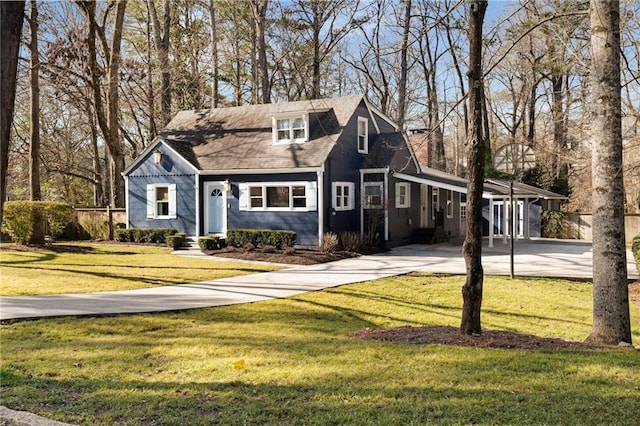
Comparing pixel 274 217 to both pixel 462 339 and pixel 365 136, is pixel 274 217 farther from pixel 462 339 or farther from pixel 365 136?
pixel 462 339

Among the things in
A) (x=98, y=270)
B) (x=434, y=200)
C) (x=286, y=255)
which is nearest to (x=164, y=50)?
(x=434, y=200)

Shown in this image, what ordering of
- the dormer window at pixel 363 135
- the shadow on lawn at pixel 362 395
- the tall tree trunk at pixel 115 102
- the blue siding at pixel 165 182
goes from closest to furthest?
the shadow on lawn at pixel 362 395 < the dormer window at pixel 363 135 < the blue siding at pixel 165 182 < the tall tree trunk at pixel 115 102

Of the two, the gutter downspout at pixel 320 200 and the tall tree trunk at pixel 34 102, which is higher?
the tall tree trunk at pixel 34 102

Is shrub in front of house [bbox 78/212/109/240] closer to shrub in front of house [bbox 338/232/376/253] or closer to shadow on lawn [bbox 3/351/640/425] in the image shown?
shrub in front of house [bbox 338/232/376/253]

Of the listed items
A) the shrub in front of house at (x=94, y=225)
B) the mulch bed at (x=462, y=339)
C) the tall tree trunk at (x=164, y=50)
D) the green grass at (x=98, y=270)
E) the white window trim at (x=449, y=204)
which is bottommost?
the mulch bed at (x=462, y=339)

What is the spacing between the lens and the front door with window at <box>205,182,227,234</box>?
74.4ft

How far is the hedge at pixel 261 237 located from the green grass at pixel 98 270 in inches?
97.8

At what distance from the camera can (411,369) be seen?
17.2 feet

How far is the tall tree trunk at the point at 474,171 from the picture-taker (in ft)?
22.6

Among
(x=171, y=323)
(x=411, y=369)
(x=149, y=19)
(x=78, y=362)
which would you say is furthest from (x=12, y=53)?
(x=149, y=19)

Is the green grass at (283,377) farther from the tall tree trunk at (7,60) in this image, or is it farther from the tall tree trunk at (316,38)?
the tall tree trunk at (316,38)

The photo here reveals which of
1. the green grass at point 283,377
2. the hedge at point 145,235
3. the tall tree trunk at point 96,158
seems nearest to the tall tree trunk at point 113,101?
the hedge at point 145,235

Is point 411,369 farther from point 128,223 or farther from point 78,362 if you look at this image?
point 128,223

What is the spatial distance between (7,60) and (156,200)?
20178 millimetres
